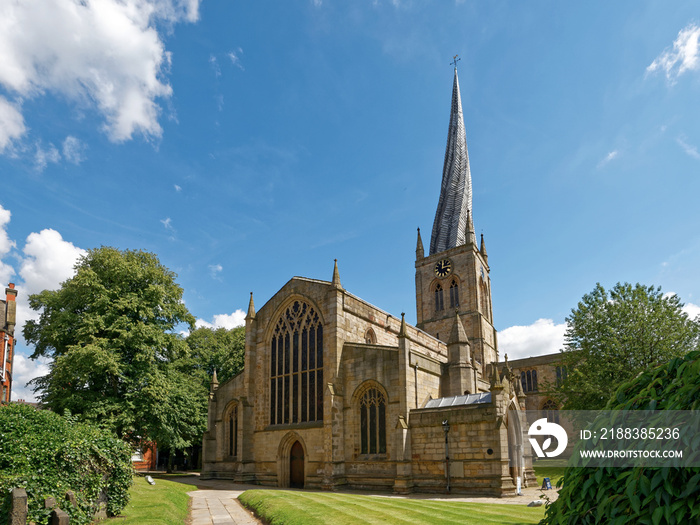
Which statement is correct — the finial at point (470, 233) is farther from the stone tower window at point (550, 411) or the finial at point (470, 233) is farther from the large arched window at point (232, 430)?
the large arched window at point (232, 430)

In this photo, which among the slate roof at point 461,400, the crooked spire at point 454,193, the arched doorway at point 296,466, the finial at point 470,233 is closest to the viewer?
the slate roof at point 461,400

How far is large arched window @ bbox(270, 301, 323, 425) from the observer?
93.2ft

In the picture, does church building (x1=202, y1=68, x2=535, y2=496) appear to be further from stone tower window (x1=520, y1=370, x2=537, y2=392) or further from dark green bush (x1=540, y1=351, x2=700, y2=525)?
stone tower window (x1=520, y1=370, x2=537, y2=392)

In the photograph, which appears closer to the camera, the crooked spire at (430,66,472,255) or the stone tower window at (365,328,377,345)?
the stone tower window at (365,328,377,345)

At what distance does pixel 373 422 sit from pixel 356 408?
125 centimetres

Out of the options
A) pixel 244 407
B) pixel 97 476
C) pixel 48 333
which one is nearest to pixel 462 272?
pixel 244 407

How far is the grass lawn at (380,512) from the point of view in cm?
1262

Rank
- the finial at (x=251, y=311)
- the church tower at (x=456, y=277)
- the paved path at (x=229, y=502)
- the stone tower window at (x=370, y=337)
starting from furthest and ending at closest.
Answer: the church tower at (x=456, y=277)
the finial at (x=251, y=311)
the stone tower window at (x=370, y=337)
the paved path at (x=229, y=502)

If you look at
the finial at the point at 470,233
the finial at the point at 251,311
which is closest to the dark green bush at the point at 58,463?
the finial at the point at 251,311

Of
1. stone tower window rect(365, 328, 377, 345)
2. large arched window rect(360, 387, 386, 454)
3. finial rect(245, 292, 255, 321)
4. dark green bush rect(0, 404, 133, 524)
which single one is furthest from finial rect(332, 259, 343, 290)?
dark green bush rect(0, 404, 133, 524)

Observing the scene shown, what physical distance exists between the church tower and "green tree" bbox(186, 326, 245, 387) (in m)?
18.5

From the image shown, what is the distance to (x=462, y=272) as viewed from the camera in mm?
47500

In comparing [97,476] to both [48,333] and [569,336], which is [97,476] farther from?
[569,336]

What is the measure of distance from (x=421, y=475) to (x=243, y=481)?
12.4 metres
